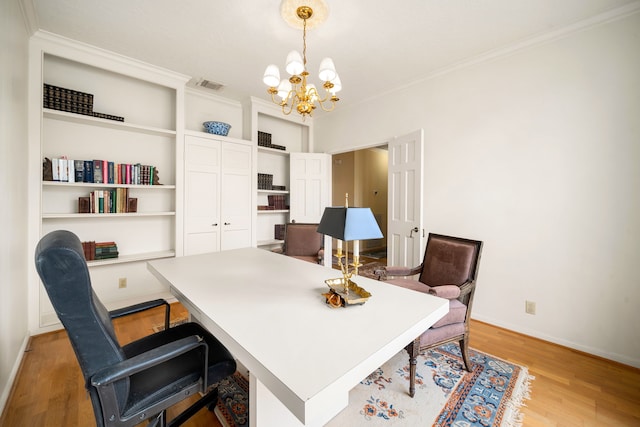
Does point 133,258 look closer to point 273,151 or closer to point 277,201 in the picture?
point 277,201

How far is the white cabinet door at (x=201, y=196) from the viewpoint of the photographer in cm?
Answer: 338

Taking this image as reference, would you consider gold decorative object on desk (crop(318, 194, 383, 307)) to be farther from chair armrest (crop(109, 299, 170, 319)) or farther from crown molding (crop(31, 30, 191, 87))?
crown molding (crop(31, 30, 191, 87))

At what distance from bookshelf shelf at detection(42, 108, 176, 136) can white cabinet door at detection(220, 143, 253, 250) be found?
77 cm

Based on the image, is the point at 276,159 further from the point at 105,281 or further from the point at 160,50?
the point at 105,281

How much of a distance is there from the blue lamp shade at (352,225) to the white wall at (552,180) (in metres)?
2.16

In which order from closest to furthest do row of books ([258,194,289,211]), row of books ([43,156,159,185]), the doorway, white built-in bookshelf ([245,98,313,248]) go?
row of books ([43,156,159,185]), white built-in bookshelf ([245,98,313,248]), row of books ([258,194,289,211]), the doorway

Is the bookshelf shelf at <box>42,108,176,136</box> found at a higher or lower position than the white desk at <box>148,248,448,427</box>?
higher

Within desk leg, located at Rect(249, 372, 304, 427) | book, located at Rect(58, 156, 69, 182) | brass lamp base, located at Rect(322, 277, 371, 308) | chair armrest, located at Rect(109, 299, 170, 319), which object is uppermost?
book, located at Rect(58, 156, 69, 182)

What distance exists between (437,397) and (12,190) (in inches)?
127

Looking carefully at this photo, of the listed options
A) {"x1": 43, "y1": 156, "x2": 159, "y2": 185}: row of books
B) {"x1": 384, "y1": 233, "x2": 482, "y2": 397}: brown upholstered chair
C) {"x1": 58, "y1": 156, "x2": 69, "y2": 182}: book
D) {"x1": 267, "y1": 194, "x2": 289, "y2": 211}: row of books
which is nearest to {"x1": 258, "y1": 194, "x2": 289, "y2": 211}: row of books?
{"x1": 267, "y1": 194, "x2": 289, "y2": 211}: row of books

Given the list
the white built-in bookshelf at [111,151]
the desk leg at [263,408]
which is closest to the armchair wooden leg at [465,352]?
the desk leg at [263,408]

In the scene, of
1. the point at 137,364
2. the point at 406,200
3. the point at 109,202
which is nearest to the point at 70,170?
the point at 109,202

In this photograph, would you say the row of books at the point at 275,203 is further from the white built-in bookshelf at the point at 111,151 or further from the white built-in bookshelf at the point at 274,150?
the white built-in bookshelf at the point at 111,151

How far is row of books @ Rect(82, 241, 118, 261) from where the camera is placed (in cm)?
278
